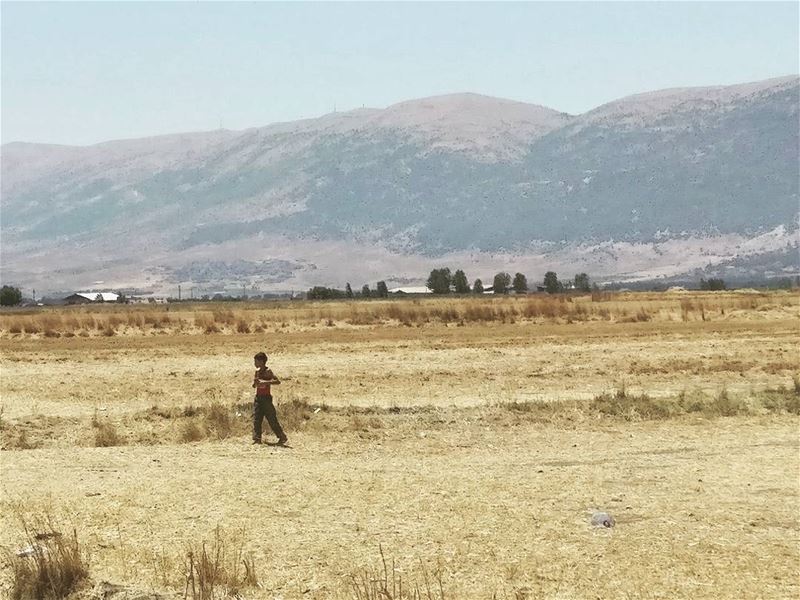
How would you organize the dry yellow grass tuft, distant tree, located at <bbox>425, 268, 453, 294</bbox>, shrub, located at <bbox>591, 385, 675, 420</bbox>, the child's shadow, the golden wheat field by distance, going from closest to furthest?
the dry yellow grass tuft → the golden wheat field → the child's shadow → shrub, located at <bbox>591, 385, 675, 420</bbox> → distant tree, located at <bbox>425, 268, 453, 294</bbox>

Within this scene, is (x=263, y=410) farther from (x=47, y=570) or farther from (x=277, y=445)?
(x=47, y=570)

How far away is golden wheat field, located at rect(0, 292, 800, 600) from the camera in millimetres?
10234

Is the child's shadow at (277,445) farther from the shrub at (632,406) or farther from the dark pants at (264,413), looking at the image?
the shrub at (632,406)

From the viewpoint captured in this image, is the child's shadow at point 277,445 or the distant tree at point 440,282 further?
the distant tree at point 440,282

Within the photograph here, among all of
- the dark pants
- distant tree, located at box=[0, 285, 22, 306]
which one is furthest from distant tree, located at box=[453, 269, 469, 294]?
the dark pants

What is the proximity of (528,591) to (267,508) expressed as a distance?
156 inches

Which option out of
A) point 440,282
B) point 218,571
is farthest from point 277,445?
point 440,282

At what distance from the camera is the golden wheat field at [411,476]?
1023cm

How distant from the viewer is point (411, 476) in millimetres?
14773

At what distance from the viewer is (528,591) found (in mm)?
9828

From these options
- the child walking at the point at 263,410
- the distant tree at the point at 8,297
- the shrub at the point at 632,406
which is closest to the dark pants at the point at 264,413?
the child walking at the point at 263,410

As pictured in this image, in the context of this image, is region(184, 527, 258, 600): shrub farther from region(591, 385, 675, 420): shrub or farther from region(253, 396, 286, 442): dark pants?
region(591, 385, 675, 420): shrub

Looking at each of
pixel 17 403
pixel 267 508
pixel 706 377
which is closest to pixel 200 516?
pixel 267 508

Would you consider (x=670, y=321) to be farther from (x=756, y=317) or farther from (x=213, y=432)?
(x=213, y=432)
